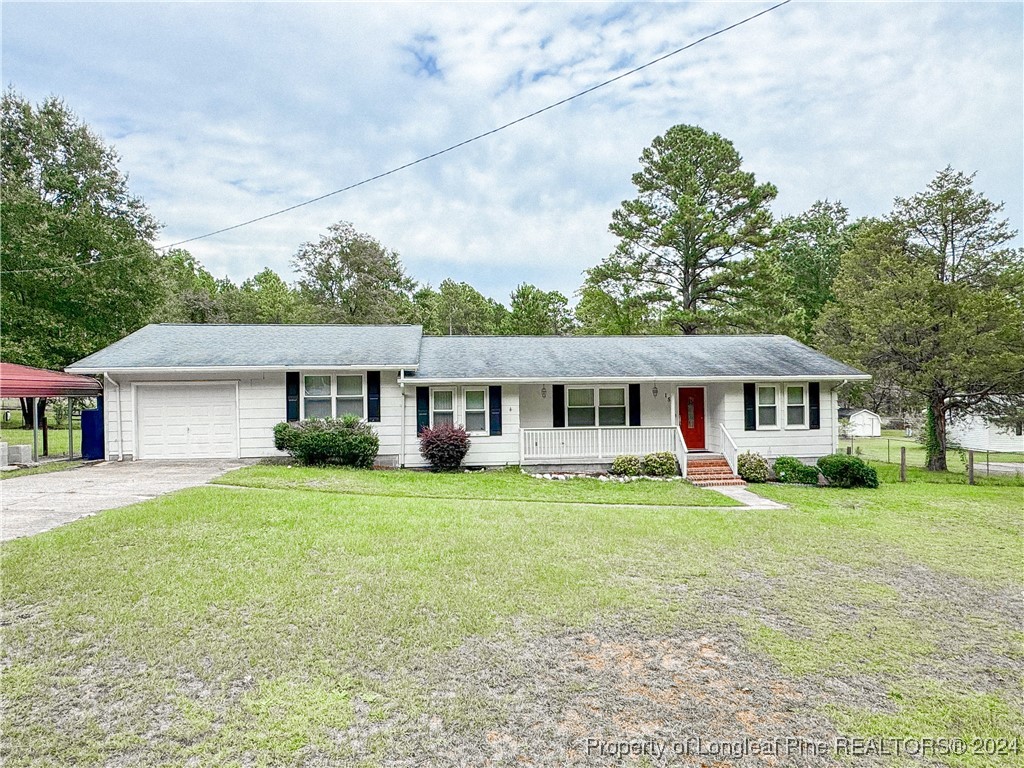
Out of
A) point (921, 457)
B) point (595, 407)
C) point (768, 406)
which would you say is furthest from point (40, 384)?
point (921, 457)

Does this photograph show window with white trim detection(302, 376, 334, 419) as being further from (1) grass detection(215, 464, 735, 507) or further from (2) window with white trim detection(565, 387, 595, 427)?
(2) window with white trim detection(565, 387, 595, 427)

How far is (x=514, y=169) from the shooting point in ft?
69.6

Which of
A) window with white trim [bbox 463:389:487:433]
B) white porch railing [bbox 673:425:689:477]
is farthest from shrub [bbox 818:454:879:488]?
window with white trim [bbox 463:389:487:433]

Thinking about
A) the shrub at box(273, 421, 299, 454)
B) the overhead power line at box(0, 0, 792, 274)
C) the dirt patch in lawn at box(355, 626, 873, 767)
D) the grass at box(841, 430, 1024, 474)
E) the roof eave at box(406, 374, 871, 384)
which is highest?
the overhead power line at box(0, 0, 792, 274)

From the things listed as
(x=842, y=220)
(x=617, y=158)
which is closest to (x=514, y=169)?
(x=617, y=158)

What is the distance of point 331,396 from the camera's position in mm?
13672

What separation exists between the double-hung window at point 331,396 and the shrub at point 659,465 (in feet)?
24.4

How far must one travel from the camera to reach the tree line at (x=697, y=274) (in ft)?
56.0

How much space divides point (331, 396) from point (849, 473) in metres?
13.0

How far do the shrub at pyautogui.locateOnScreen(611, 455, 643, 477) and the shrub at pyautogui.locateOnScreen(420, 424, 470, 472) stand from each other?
3.91 m

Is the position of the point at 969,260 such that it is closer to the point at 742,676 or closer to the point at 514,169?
the point at 514,169

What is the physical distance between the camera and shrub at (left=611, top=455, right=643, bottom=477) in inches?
539

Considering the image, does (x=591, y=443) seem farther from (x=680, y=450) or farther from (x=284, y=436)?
(x=284, y=436)

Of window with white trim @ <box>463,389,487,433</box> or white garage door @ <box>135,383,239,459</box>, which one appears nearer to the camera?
white garage door @ <box>135,383,239,459</box>
